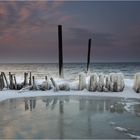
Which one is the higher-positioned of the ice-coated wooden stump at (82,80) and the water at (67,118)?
the ice-coated wooden stump at (82,80)

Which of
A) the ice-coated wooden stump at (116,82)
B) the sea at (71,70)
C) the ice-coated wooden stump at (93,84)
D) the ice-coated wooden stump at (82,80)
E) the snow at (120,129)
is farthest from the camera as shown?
the sea at (71,70)

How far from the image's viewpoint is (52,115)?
348 inches

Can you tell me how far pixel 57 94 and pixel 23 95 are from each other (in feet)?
5.05

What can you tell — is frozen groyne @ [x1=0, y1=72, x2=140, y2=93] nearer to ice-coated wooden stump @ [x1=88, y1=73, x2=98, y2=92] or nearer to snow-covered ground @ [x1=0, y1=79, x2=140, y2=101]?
ice-coated wooden stump @ [x1=88, y1=73, x2=98, y2=92]

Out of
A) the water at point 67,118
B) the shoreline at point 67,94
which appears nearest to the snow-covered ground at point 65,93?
the shoreline at point 67,94

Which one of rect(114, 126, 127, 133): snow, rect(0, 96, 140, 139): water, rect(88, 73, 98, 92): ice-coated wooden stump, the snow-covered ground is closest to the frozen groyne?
rect(88, 73, 98, 92): ice-coated wooden stump

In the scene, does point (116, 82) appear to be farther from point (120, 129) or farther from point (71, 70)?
point (71, 70)

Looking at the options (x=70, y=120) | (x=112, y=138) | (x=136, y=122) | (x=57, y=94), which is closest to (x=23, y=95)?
(x=57, y=94)

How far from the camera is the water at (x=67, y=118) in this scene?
6809mm

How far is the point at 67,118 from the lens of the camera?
8414mm

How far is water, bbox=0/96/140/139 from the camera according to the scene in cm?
681

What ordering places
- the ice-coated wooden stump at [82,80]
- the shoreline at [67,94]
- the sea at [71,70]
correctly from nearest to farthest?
the shoreline at [67,94] → the ice-coated wooden stump at [82,80] → the sea at [71,70]

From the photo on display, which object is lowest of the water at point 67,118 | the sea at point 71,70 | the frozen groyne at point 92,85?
the sea at point 71,70

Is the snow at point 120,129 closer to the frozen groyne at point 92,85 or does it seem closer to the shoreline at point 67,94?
the shoreline at point 67,94
